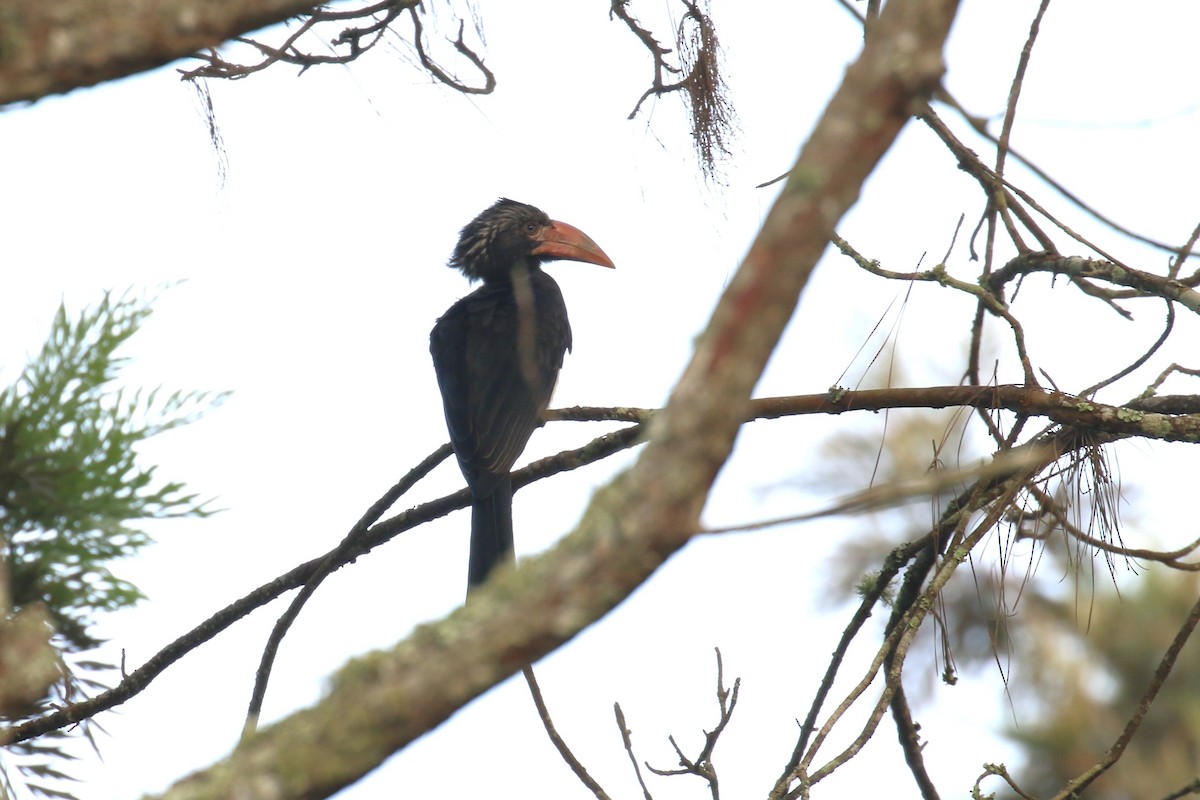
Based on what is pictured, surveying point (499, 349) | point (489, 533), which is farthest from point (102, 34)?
point (499, 349)

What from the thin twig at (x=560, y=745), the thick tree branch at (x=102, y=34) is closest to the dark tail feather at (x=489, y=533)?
the thin twig at (x=560, y=745)

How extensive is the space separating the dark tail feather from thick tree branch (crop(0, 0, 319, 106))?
2.88 meters

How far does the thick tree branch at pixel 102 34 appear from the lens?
112cm

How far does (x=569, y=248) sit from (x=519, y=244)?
0.83ft

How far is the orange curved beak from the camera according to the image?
5742 mm

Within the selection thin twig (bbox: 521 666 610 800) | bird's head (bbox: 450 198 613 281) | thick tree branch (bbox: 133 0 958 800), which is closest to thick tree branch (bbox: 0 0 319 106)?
thick tree branch (bbox: 133 0 958 800)

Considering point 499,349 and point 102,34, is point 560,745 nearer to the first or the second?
point 102,34

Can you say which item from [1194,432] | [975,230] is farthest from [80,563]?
[975,230]

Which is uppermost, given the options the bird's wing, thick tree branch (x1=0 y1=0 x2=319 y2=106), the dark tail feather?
the bird's wing

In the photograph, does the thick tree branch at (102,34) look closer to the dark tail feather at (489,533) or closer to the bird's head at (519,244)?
the dark tail feather at (489,533)

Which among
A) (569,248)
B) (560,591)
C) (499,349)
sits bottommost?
(560,591)

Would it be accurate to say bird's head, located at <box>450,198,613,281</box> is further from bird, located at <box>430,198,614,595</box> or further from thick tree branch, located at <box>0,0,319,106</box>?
thick tree branch, located at <box>0,0,319,106</box>

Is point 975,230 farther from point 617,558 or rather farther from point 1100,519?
point 617,558

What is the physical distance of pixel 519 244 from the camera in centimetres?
576
